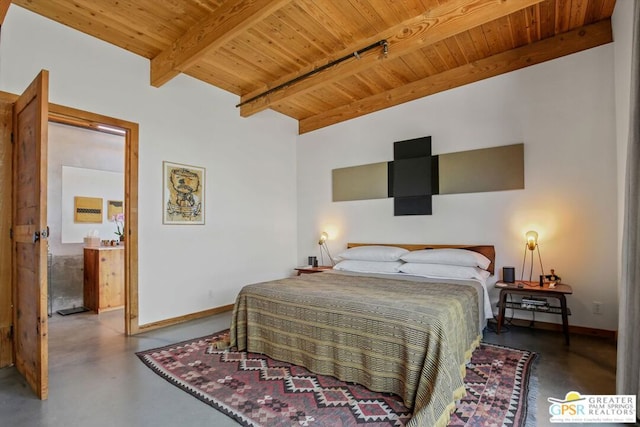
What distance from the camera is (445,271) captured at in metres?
3.34

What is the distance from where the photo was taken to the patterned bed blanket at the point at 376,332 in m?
1.82

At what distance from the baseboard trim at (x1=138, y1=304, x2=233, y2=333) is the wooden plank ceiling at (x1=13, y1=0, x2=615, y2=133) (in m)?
2.78

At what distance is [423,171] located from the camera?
4.24 m

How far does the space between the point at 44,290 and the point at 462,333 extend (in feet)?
9.51

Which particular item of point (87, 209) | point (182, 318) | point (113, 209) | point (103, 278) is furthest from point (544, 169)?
point (87, 209)

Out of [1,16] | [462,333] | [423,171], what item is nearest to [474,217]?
[423,171]

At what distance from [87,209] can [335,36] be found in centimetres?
440

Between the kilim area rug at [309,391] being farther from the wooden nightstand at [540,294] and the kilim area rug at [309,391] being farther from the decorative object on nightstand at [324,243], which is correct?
the decorative object on nightstand at [324,243]

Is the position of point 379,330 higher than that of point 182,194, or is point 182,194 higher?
point 182,194

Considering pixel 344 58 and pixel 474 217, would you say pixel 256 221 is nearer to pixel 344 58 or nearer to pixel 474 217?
pixel 344 58

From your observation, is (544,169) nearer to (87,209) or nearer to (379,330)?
(379,330)

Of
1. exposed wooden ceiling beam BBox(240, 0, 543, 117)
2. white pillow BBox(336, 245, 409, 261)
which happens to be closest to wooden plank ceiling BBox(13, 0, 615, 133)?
exposed wooden ceiling beam BBox(240, 0, 543, 117)

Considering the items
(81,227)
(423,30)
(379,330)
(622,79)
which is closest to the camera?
(379,330)

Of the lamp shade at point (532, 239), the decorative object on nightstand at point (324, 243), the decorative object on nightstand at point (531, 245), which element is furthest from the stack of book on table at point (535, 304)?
the decorative object on nightstand at point (324, 243)
